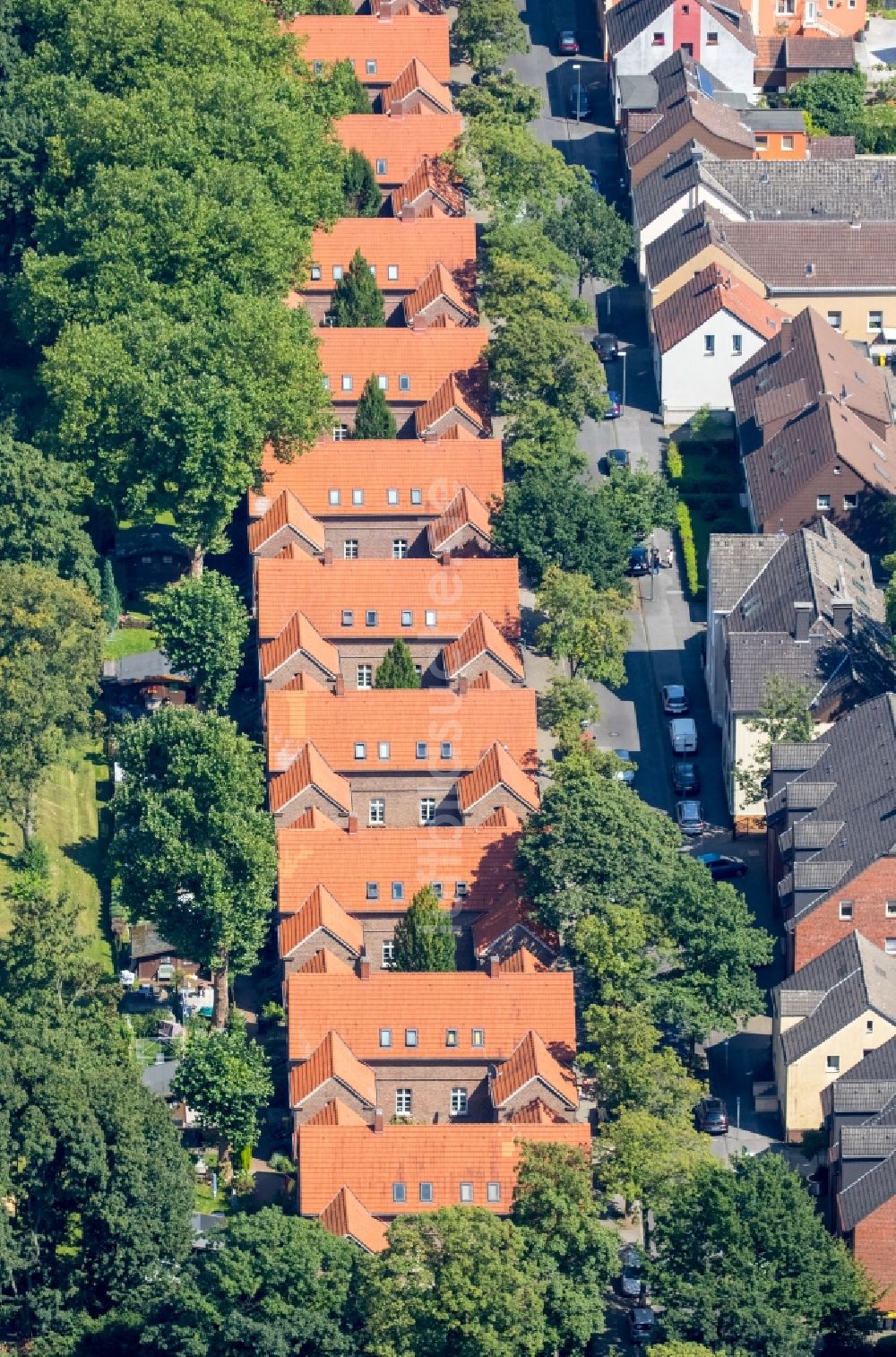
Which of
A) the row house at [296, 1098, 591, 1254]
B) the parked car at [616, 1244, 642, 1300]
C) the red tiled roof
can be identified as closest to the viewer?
the parked car at [616, 1244, 642, 1300]

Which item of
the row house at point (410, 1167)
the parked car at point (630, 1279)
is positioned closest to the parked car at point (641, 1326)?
the parked car at point (630, 1279)

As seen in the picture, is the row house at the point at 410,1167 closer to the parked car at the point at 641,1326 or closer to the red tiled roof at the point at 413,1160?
the red tiled roof at the point at 413,1160

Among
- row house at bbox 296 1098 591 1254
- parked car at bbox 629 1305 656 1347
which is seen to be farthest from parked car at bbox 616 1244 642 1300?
row house at bbox 296 1098 591 1254

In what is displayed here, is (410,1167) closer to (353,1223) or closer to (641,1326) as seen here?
(353,1223)

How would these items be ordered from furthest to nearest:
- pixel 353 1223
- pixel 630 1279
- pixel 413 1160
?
pixel 413 1160 < pixel 630 1279 < pixel 353 1223

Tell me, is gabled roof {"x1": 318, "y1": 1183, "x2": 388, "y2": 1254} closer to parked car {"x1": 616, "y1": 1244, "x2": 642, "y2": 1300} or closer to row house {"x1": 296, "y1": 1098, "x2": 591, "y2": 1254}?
row house {"x1": 296, "y1": 1098, "x2": 591, "y2": 1254}

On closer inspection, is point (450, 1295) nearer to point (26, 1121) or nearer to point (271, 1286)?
point (271, 1286)

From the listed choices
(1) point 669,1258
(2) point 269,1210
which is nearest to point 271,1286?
(2) point 269,1210

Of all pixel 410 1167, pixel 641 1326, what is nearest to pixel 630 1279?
pixel 641 1326
